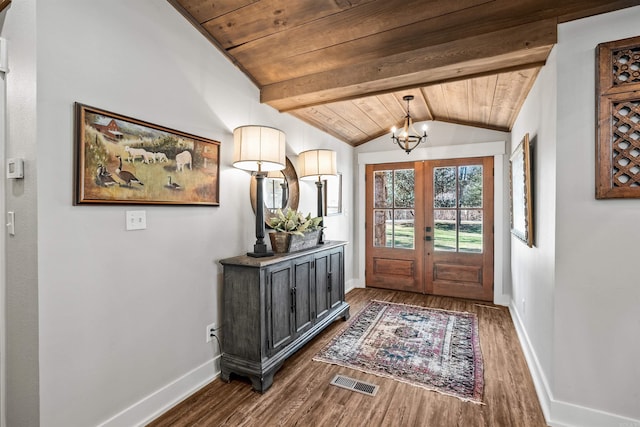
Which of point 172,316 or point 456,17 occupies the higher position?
point 456,17

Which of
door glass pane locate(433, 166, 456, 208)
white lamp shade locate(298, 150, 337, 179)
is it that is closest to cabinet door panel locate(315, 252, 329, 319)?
white lamp shade locate(298, 150, 337, 179)

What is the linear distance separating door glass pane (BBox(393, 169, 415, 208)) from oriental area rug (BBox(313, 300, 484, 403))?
63.5 inches

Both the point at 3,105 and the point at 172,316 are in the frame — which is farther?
the point at 172,316

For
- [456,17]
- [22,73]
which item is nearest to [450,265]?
[456,17]

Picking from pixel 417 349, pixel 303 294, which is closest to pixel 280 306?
pixel 303 294

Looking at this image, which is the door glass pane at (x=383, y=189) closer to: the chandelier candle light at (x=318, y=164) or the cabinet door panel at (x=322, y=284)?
the chandelier candle light at (x=318, y=164)

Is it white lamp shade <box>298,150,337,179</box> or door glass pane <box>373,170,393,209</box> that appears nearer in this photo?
white lamp shade <box>298,150,337,179</box>

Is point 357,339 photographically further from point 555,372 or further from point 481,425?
point 555,372

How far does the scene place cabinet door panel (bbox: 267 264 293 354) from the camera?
235 centimetres

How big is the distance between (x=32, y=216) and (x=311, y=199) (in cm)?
269

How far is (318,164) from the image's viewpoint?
3197mm

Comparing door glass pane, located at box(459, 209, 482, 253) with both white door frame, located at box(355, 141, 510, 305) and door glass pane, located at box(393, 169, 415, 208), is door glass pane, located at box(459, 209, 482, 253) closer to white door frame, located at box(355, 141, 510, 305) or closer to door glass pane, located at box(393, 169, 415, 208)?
white door frame, located at box(355, 141, 510, 305)

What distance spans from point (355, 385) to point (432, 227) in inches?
111

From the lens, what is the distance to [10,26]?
1652 mm
